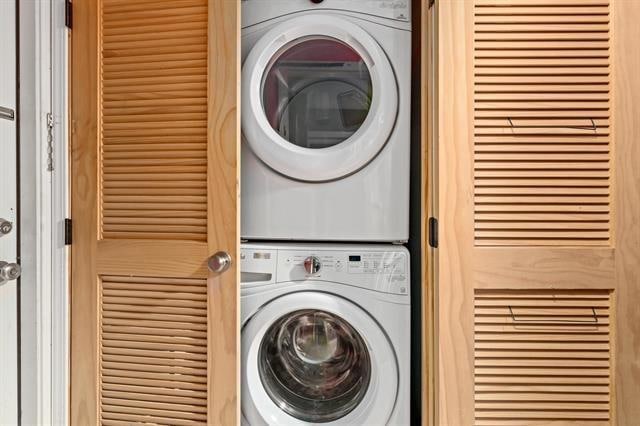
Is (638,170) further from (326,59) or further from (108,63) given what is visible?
(108,63)

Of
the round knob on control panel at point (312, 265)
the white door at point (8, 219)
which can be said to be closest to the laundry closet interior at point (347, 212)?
the round knob on control panel at point (312, 265)

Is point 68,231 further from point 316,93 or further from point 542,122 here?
point 542,122

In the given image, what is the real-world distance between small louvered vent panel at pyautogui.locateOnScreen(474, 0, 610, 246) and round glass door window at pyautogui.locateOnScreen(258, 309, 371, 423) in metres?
0.56

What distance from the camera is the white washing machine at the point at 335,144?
3.76 feet

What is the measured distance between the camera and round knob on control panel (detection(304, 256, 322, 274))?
114cm

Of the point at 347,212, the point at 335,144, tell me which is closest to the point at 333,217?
the point at 347,212

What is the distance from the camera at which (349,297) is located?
113 cm

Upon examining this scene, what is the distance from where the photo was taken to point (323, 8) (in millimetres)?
1188

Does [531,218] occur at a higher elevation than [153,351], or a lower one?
higher

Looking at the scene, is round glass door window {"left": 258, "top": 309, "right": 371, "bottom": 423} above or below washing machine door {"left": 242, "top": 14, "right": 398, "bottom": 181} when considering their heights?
below

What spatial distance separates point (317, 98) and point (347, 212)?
16.8 inches

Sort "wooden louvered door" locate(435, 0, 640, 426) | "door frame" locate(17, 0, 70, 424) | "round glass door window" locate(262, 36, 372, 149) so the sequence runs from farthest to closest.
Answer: "round glass door window" locate(262, 36, 372, 149) < "door frame" locate(17, 0, 70, 424) < "wooden louvered door" locate(435, 0, 640, 426)

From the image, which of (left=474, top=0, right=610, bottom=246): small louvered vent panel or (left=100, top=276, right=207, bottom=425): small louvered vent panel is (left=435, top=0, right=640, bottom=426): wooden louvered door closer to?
(left=474, top=0, right=610, bottom=246): small louvered vent panel

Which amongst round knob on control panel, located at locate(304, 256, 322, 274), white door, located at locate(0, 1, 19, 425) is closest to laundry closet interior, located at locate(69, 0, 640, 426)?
round knob on control panel, located at locate(304, 256, 322, 274)
